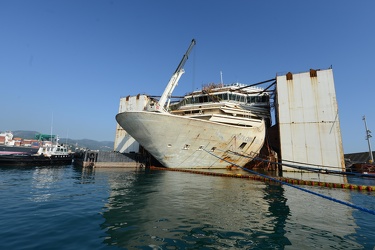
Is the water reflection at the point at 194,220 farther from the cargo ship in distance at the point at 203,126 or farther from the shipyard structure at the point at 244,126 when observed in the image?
the shipyard structure at the point at 244,126

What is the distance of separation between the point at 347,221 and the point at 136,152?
109ft

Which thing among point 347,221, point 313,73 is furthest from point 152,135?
point 313,73

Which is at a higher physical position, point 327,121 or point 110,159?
point 327,121

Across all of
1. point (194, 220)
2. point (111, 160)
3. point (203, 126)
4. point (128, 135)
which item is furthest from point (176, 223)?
point (128, 135)

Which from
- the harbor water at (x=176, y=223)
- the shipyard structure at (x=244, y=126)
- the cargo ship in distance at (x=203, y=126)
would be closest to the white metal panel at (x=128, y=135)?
the cargo ship in distance at (x=203, y=126)

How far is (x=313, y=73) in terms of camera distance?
27.5m

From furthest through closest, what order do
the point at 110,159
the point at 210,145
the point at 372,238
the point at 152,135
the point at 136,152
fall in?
the point at 136,152 < the point at 110,159 < the point at 210,145 < the point at 152,135 < the point at 372,238

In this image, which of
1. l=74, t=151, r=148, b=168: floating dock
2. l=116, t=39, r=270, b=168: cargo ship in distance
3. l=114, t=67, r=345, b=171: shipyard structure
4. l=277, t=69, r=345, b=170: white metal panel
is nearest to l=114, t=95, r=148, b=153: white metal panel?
l=74, t=151, r=148, b=168: floating dock

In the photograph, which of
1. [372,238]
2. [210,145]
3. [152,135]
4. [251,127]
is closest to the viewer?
[372,238]

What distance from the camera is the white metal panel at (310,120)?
83.4 feet

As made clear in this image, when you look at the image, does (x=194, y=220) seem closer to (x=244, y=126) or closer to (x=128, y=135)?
(x=244, y=126)

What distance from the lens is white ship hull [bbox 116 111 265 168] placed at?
70.6ft

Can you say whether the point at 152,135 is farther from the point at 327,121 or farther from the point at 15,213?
the point at 327,121

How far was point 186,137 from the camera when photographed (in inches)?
912
